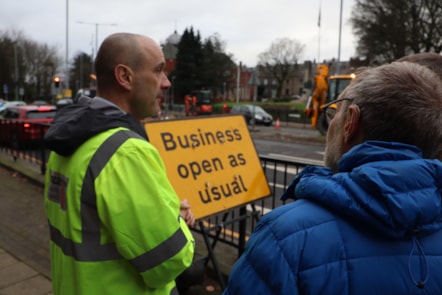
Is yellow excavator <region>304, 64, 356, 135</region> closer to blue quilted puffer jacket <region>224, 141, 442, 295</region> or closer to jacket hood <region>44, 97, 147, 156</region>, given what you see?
jacket hood <region>44, 97, 147, 156</region>

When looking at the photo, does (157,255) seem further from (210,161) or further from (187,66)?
(187,66)

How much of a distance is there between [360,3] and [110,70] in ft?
113

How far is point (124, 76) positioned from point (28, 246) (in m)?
3.71

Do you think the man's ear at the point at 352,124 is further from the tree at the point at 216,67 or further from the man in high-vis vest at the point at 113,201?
the tree at the point at 216,67

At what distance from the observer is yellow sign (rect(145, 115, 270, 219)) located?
3205mm

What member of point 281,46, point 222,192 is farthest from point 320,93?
point 281,46

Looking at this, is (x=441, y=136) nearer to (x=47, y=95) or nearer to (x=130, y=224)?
(x=130, y=224)

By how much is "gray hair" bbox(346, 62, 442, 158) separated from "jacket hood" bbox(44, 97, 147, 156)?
0.90m

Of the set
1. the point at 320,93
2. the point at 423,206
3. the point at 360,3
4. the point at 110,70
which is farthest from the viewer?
the point at 360,3

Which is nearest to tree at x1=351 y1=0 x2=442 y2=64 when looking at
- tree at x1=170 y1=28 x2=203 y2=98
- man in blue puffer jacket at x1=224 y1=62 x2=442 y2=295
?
man in blue puffer jacket at x1=224 y1=62 x2=442 y2=295

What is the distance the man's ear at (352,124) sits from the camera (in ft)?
3.85

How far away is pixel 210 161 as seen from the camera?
3457mm

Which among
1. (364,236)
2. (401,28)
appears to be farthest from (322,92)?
(364,236)

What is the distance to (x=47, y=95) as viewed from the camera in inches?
2822
